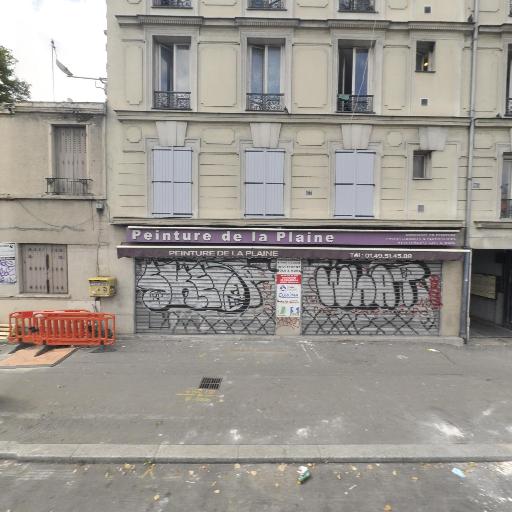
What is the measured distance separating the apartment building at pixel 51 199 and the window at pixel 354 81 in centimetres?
646

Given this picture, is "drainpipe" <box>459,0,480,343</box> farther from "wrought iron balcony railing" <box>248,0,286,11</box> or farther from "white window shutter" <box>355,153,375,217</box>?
"wrought iron balcony railing" <box>248,0,286,11</box>

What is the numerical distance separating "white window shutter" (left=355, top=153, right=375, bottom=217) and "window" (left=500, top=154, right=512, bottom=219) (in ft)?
11.9

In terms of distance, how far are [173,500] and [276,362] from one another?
4.34 metres

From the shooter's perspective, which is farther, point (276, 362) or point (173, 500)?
point (276, 362)

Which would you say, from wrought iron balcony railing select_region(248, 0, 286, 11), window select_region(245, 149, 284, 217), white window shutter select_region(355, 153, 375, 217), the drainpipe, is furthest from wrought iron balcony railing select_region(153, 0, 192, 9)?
the drainpipe

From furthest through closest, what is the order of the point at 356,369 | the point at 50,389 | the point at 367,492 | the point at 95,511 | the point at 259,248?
the point at 259,248 → the point at 356,369 → the point at 50,389 → the point at 367,492 → the point at 95,511

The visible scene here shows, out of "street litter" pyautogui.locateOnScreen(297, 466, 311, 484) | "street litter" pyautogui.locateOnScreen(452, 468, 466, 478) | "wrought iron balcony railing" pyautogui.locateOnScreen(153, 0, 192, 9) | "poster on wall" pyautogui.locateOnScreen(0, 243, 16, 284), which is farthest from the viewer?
"poster on wall" pyautogui.locateOnScreen(0, 243, 16, 284)

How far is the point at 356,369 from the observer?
24.7 feet

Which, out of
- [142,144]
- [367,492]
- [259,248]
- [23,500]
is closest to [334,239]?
[259,248]

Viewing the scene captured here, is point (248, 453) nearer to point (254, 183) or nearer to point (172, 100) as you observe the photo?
point (254, 183)

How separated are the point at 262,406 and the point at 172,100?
800 centimetres

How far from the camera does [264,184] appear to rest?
9.59 m

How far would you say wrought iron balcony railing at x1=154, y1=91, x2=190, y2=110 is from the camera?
9.59 m

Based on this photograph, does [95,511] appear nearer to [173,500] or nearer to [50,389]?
[173,500]
